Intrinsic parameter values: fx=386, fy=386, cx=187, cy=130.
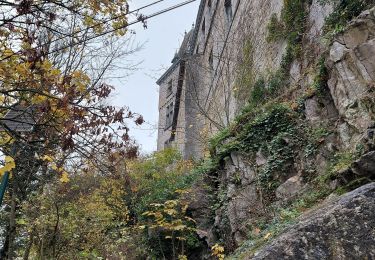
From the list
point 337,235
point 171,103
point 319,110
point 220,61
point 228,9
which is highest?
point 171,103

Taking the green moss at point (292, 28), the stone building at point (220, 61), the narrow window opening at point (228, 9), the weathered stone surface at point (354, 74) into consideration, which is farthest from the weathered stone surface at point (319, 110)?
the narrow window opening at point (228, 9)

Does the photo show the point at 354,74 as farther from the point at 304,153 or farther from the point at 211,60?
the point at 211,60

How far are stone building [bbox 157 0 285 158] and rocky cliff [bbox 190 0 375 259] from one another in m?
1.66

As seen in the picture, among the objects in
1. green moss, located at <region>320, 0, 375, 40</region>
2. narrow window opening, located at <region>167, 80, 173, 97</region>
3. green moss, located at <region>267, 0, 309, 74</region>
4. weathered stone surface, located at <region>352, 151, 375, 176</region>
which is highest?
narrow window opening, located at <region>167, 80, 173, 97</region>

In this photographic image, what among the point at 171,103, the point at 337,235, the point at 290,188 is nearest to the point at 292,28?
the point at 290,188

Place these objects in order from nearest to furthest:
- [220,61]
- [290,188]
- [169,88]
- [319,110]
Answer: [290,188], [319,110], [220,61], [169,88]

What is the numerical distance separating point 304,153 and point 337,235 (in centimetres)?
437

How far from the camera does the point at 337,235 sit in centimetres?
273

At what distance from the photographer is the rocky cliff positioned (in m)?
2.84

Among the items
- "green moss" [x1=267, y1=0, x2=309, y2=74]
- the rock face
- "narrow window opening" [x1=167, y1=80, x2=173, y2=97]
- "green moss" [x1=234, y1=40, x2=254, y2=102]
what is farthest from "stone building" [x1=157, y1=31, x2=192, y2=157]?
the rock face

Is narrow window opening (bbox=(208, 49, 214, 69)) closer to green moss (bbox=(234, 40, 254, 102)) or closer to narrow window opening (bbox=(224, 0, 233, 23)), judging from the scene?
narrow window opening (bbox=(224, 0, 233, 23))

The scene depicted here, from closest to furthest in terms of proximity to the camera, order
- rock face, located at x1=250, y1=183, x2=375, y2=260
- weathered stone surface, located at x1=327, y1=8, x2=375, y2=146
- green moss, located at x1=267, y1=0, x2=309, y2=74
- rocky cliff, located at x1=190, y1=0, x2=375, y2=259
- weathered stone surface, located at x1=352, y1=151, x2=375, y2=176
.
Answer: rock face, located at x1=250, y1=183, x2=375, y2=260 < rocky cliff, located at x1=190, y1=0, x2=375, y2=259 < weathered stone surface, located at x1=352, y1=151, x2=375, y2=176 < weathered stone surface, located at x1=327, y1=8, x2=375, y2=146 < green moss, located at x1=267, y1=0, x2=309, y2=74

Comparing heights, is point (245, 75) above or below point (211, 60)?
below

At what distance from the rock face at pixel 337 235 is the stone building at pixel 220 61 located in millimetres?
8621
